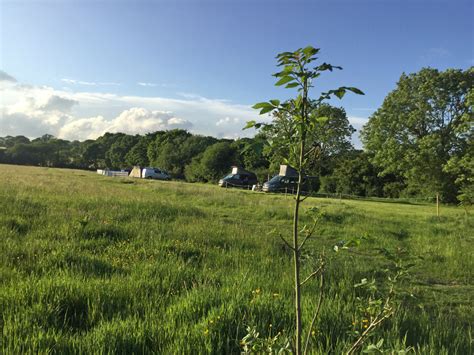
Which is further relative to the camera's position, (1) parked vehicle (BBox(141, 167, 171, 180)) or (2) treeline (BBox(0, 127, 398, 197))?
(1) parked vehicle (BBox(141, 167, 171, 180))

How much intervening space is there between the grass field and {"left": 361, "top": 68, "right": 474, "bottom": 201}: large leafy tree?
74.3 feet

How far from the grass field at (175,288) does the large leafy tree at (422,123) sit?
22.6 meters

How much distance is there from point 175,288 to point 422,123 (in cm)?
3348

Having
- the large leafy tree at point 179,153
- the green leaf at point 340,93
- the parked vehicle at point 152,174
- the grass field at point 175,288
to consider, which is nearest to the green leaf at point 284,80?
the green leaf at point 340,93

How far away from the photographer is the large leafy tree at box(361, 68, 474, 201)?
96.8 feet

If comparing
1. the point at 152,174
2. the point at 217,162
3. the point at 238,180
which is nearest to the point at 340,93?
the point at 238,180

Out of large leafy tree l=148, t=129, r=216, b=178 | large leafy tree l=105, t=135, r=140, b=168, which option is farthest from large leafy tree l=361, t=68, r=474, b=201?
large leafy tree l=105, t=135, r=140, b=168

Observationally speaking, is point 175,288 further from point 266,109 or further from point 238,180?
point 238,180

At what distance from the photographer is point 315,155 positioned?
2041 millimetres

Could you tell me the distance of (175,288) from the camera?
180 inches

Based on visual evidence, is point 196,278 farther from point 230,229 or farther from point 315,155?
point 230,229

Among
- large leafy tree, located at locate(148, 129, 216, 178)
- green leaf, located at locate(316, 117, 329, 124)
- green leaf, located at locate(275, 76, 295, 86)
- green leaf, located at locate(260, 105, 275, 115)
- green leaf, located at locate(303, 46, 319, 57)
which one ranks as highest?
large leafy tree, located at locate(148, 129, 216, 178)

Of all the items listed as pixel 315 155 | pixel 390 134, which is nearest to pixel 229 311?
pixel 315 155

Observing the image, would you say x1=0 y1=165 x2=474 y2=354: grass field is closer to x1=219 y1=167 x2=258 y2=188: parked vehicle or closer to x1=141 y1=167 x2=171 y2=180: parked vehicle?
x1=219 y1=167 x2=258 y2=188: parked vehicle
